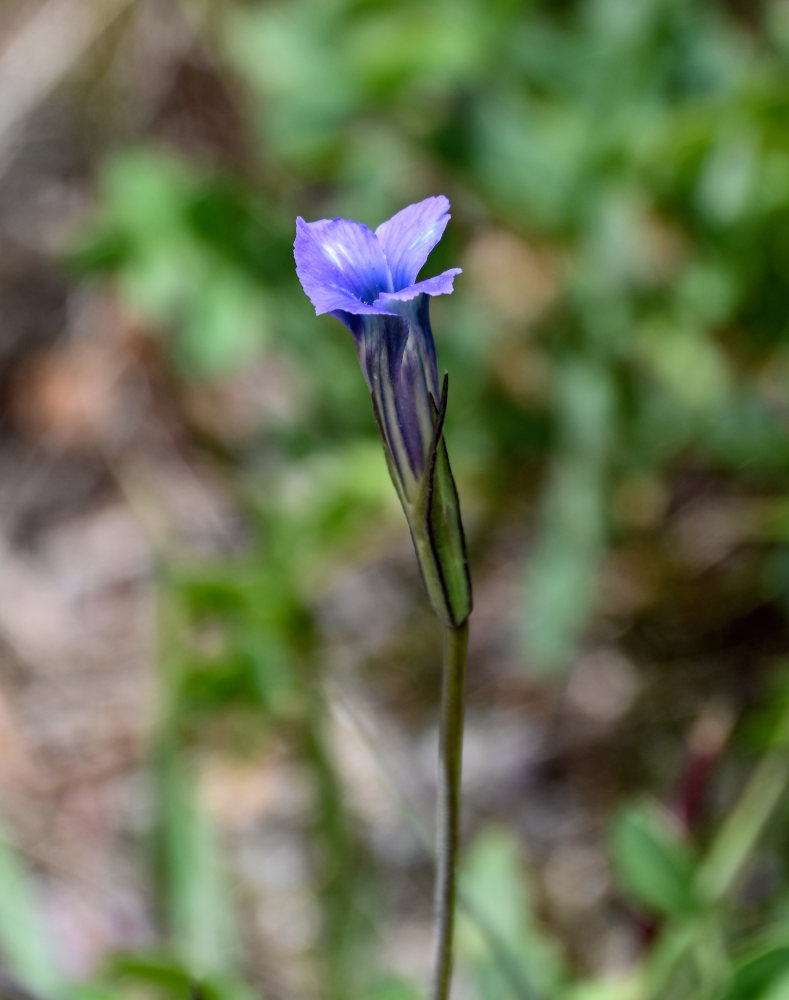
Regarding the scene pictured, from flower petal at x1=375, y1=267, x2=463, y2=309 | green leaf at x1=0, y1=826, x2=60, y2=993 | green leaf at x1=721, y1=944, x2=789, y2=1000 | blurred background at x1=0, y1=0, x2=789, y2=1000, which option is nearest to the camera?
flower petal at x1=375, y1=267, x2=463, y2=309

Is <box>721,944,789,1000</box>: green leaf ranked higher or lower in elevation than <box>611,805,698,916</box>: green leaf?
lower

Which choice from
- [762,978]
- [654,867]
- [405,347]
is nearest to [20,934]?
[654,867]

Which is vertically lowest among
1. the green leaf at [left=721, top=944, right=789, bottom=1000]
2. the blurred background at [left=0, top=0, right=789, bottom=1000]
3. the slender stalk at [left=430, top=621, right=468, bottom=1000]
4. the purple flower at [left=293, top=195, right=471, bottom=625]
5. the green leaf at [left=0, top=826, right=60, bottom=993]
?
the green leaf at [left=721, top=944, right=789, bottom=1000]

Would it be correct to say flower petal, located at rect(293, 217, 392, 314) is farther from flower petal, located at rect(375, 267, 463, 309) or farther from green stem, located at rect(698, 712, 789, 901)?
green stem, located at rect(698, 712, 789, 901)

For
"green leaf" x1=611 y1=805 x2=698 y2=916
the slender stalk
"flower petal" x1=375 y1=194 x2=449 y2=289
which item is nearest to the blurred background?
"green leaf" x1=611 y1=805 x2=698 y2=916

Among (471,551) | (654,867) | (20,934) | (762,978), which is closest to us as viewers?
(762,978)

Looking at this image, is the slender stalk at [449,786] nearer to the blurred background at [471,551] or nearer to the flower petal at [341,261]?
the flower petal at [341,261]

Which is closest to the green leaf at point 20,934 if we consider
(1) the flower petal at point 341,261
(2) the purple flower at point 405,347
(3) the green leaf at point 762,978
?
(3) the green leaf at point 762,978

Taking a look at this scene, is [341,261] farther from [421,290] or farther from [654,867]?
[654,867]
